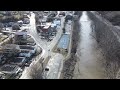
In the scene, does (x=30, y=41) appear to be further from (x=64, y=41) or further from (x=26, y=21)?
(x=26, y=21)

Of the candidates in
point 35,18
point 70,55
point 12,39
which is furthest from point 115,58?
point 35,18

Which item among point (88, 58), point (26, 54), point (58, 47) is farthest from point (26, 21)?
point (88, 58)

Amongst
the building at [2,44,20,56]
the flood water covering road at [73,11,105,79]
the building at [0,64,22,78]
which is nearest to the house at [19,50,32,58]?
the building at [2,44,20,56]

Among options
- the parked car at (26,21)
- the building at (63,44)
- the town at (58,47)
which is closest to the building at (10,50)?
the town at (58,47)

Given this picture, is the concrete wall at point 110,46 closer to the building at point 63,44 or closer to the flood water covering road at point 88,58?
the flood water covering road at point 88,58

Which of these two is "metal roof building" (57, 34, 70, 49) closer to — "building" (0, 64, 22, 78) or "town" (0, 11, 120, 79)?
"town" (0, 11, 120, 79)
